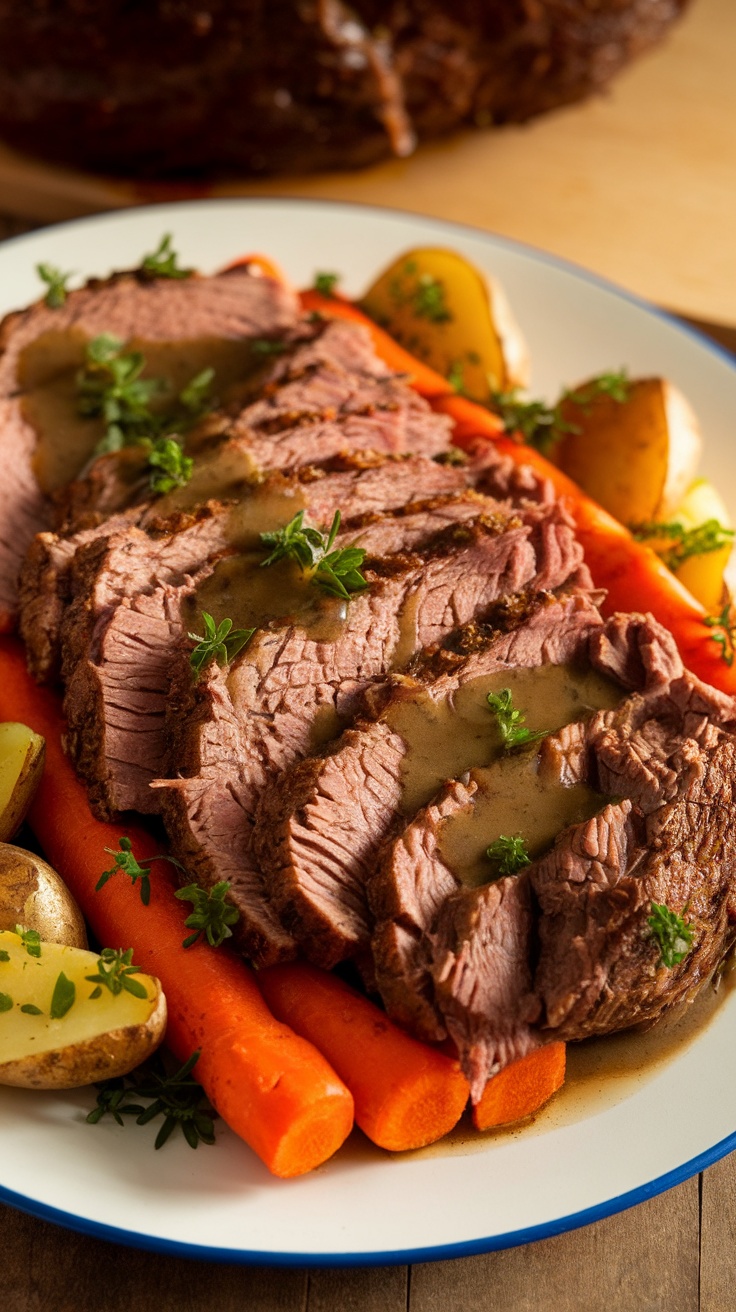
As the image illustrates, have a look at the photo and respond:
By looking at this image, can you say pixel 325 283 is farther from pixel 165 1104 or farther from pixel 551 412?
pixel 165 1104

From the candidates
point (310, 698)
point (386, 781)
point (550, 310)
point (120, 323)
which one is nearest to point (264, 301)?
point (120, 323)

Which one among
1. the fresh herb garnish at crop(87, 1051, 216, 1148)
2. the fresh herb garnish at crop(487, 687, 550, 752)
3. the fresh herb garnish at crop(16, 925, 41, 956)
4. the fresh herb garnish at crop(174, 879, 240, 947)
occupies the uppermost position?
the fresh herb garnish at crop(487, 687, 550, 752)

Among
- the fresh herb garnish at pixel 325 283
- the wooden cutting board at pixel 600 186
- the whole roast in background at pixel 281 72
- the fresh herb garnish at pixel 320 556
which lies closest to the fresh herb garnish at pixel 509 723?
the fresh herb garnish at pixel 320 556

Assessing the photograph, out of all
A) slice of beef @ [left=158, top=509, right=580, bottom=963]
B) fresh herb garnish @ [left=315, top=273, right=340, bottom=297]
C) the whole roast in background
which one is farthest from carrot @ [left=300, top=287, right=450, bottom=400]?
the whole roast in background

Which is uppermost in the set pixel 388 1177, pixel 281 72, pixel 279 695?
pixel 281 72

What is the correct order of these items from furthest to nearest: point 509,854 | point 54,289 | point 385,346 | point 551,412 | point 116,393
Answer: point 385,346 → point 551,412 → point 54,289 → point 116,393 → point 509,854

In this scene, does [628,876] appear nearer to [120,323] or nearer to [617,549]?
[617,549]

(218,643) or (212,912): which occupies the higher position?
(218,643)

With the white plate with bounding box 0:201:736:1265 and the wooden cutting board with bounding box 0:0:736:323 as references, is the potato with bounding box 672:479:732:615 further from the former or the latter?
the wooden cutting board with bounding box 0:0:736:323

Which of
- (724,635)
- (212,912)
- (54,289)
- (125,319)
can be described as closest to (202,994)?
(212,912)
